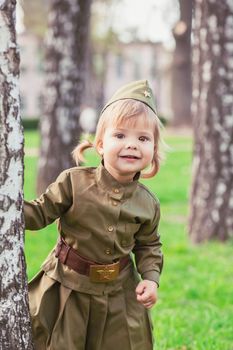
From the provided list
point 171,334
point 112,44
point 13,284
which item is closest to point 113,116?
point 13,284

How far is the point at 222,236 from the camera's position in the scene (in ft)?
23.1

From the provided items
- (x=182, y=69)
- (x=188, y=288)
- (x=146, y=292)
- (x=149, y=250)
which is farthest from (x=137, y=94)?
(x=182, y=69)

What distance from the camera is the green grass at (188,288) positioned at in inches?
164

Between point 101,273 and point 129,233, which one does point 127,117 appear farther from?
point 101,273

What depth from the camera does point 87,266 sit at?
3008 mm

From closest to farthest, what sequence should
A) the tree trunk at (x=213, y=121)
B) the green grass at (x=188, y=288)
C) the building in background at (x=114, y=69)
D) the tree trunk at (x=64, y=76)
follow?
the green grass at (x=188, y=288)
the tree trunk at (x=213, y=121)
the tree trunk at (x=64, y=76)
the building in background at (x=114, y=69)

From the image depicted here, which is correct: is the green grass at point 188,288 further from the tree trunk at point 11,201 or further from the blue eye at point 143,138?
the tree trunk at point 11,201

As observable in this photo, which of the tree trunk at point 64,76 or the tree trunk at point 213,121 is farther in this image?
the tree trunk at point 64,76

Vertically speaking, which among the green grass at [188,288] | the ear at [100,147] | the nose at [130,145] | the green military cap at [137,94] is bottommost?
the green grass at [188,288]

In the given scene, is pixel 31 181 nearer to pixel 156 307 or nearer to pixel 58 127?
pixel 58 127

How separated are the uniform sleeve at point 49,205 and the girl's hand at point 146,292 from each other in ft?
1.58

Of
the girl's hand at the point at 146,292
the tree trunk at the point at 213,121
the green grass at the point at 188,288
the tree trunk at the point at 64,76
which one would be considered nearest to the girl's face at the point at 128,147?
the green grass at the point at 188,288

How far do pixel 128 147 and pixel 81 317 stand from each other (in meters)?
0.78

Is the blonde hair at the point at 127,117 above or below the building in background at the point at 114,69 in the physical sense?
above
